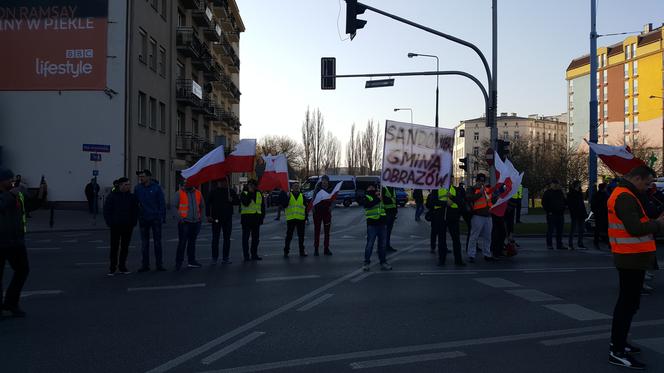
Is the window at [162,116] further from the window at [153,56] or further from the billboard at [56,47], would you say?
the billboard at [56,47]

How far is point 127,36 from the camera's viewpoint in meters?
31.6

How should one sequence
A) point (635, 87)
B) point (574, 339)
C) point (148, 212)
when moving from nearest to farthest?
point (574, 339)
point (148, 212)
point (635, 87)

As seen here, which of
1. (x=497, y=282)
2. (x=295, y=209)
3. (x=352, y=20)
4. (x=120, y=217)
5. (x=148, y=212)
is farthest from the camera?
(x=352, y=20)

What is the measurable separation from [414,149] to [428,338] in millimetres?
5967

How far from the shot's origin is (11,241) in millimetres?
7375

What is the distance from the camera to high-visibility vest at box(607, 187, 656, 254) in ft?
18.0

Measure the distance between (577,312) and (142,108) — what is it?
30554mm

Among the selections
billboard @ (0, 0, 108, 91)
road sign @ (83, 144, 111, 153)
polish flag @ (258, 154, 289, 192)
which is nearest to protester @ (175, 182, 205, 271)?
polish flag @ (258, 154, 289, 192)

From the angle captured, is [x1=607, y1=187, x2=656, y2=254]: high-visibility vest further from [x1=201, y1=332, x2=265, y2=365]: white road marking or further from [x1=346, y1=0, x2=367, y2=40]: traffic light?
[x1=346, y1=0, x2=367, y2=40]: traffic light

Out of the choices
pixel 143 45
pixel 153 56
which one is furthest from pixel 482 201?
pixel 153 56

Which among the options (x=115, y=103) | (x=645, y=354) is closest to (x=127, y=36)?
(x=115, y=103)

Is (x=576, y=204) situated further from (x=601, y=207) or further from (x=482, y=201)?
(x=482, y=201)

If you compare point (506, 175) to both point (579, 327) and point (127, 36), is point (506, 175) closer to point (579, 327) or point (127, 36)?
point (579, 327)

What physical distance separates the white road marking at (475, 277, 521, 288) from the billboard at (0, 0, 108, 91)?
26.1 meters
